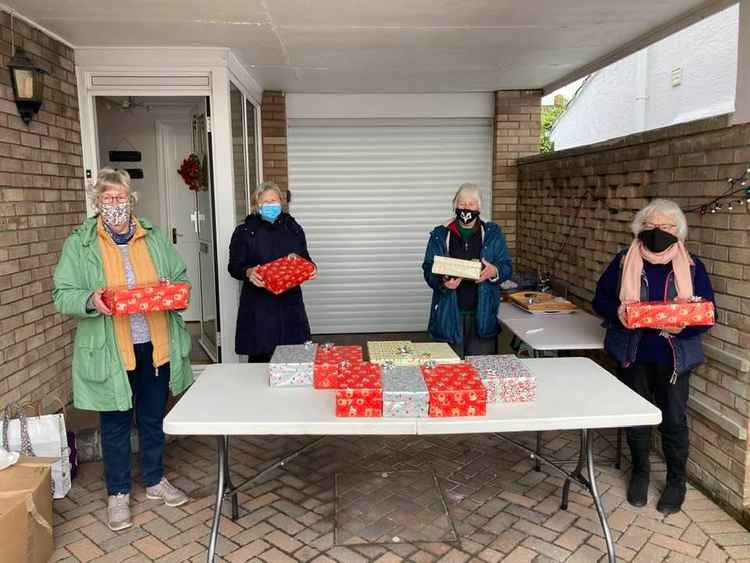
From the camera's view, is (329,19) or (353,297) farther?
(353,297)

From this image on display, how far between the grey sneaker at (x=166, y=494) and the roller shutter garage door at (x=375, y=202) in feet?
13.7

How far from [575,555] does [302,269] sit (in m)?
2.27

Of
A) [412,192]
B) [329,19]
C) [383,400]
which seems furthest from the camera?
[412,192]

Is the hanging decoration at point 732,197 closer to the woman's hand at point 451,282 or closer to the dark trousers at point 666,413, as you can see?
the dark trousers at point 666,413

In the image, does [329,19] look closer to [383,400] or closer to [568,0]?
[568,0]

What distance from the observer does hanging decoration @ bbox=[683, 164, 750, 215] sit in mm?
3201

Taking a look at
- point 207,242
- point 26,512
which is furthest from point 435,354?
point 207,242

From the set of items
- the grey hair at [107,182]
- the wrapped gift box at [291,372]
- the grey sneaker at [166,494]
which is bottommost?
the grey sneaker at [166,494]

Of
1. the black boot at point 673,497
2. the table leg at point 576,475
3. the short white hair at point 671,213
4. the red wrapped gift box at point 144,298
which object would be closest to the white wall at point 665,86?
the short white hair at point 671,213

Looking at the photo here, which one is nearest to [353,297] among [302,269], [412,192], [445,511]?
[412,192]

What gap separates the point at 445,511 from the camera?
3.49m

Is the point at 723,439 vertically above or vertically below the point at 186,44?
below

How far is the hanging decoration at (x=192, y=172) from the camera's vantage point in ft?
19.6

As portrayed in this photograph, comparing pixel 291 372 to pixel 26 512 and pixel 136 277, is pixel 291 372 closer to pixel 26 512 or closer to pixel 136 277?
pixel 136 277
